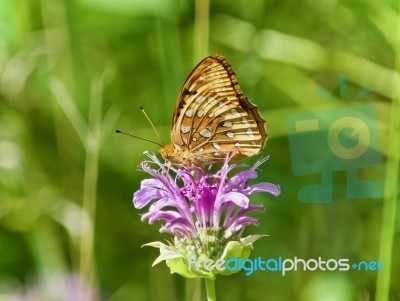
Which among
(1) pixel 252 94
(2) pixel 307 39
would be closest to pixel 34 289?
(1) pixel 252 94

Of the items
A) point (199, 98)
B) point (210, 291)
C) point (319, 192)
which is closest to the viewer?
point (210, 291)

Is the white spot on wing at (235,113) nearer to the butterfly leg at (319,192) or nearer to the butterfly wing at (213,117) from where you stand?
the butterfly wing at (213,117)

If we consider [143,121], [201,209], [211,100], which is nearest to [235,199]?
[201,209]

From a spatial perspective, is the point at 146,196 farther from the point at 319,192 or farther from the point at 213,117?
the point at 319,192

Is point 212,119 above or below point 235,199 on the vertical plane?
above

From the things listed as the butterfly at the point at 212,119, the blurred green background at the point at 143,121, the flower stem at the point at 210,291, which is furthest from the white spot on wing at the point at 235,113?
the flower stem at the point at 210,291

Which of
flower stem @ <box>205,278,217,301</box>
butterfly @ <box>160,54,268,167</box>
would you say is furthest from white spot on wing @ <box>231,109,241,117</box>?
flower stem @ <box>205,278,217,301</box>

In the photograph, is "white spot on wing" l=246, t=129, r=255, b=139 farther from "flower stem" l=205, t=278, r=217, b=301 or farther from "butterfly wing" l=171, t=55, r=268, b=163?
"flower stem" l=205, t=278, r=217, b=301

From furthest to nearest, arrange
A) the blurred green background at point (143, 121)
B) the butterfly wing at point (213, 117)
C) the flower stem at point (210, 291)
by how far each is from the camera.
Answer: the blurred green background at point (143, 121), the butterfly wing at point (213, 117), the flower stem at point (210, 291)
